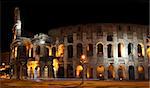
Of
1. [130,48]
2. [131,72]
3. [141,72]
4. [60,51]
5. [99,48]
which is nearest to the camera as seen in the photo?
[99,48]

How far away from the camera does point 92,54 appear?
56844mm

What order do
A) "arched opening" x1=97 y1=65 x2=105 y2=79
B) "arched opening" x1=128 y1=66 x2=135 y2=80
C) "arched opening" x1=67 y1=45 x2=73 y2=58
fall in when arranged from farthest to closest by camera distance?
"arched opening" x1=67 y1=45 x2=73 y2=58 < "arched opening" x1=128 y1=66 x2=135 y2=80 < "arched opening" x1=97 y1=65 x2=105 y2=79

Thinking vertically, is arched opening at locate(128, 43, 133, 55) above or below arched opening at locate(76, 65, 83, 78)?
above

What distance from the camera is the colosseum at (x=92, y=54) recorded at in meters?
56.3

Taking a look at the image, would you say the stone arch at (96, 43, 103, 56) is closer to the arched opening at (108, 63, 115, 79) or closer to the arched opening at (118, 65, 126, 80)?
the arched opening at (108, 63, 115, 79)

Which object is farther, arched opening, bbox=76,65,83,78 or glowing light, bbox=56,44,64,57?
glowing light, bbox=56,44,64,57

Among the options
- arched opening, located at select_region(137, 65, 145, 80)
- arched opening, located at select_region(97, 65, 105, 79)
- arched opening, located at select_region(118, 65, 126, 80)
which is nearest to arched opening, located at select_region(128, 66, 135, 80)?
arched opening, located at select_region(137, 65, 145, 80)

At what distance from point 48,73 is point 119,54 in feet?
50.2

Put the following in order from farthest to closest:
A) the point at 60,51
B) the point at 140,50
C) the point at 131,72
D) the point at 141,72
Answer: the point at 140,50 < the point at 60,51 < the point at 141,72 < the point at 131,72

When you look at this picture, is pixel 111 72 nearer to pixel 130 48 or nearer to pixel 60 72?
pixel 130 48

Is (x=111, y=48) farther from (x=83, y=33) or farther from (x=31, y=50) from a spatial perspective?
(x=31, y=50)

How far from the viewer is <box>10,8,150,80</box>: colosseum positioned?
5628cm

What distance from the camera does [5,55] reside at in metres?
85.2

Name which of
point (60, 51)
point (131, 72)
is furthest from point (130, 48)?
point (60, 51)
